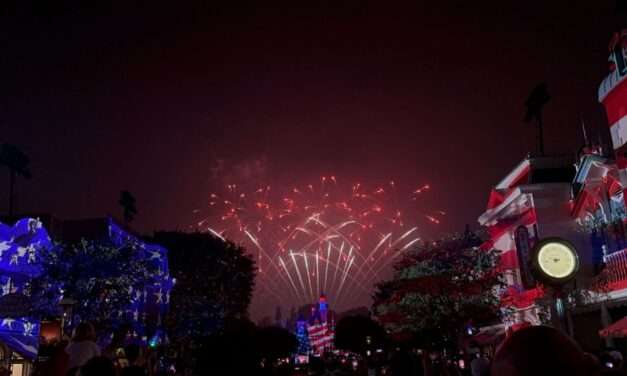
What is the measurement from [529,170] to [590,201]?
4879 mm

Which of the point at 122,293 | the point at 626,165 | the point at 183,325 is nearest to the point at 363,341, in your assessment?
the point at 183,325

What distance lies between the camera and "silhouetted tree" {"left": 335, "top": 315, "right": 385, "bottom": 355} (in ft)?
223

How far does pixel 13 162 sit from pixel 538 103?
1299 inches

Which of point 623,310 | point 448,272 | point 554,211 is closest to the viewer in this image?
point 623,310

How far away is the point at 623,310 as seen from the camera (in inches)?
847

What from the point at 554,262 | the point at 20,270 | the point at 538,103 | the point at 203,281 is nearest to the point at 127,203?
the point at 203,281

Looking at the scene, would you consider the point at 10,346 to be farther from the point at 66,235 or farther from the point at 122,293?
the point at 66,235

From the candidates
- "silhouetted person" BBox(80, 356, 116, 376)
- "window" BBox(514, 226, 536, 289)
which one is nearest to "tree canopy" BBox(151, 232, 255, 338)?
"window" BBox(514, 226, 536, 289)

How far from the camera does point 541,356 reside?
2141mm

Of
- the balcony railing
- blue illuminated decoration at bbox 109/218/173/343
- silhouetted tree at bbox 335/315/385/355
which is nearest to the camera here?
the balcony railing

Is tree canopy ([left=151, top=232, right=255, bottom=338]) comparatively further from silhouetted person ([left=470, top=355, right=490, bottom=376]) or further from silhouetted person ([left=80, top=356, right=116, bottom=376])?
silhouetted person ([left=80, top=356, right=116, bottom=376])

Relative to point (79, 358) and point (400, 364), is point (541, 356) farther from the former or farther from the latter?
point (400, 364)

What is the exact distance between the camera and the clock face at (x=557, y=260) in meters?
10.9

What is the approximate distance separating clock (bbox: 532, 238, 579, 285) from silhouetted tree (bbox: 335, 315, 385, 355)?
56.9 m
